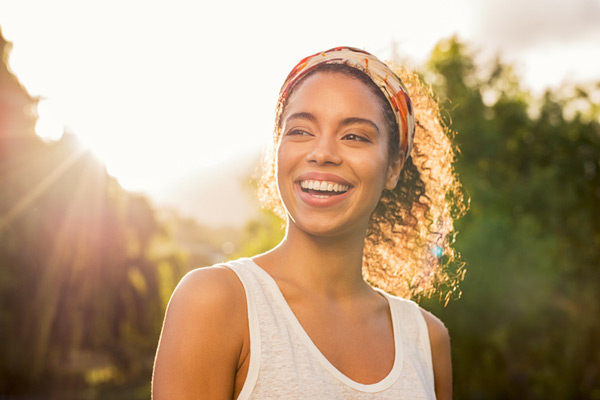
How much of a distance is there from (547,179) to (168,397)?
26940 mm

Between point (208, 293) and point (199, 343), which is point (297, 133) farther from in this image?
point (199, 343)

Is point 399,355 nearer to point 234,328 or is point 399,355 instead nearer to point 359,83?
point 234,328

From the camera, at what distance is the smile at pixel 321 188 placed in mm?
2113

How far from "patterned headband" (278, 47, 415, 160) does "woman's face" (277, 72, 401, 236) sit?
56 millimetres

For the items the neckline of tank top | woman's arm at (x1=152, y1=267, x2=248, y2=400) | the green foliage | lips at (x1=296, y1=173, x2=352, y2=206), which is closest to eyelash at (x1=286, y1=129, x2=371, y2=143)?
lips at (x1=296, y1=173, x2=352, y2=206)

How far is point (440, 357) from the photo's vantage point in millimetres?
2457

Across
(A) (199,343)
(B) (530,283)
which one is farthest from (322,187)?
(B) (530,283)

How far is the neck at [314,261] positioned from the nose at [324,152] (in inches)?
10.1

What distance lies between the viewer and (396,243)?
116 inches

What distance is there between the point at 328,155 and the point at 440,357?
900 mm

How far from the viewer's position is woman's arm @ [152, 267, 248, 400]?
1.75 m

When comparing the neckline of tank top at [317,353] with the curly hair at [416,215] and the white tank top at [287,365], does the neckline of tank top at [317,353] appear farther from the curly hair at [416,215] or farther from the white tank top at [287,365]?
the curly hair at [416,215]

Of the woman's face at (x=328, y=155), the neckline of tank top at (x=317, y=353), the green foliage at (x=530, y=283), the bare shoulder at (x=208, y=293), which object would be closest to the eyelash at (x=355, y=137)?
the woman's face at (x=328, y=155)

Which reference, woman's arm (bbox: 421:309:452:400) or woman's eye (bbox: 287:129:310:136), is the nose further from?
woman's arm (bbox: 421:309:452:400)
